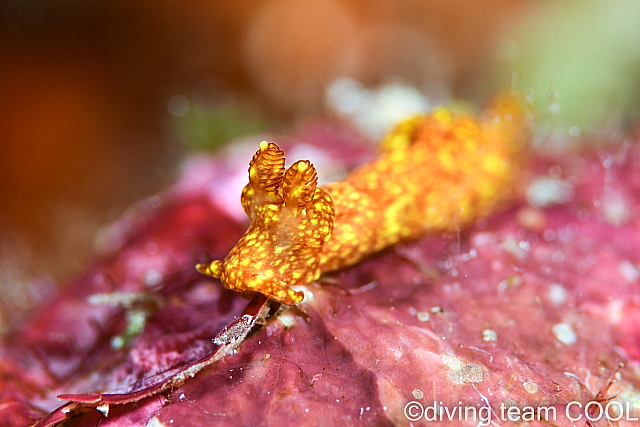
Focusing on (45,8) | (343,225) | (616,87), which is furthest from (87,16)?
(616,87)

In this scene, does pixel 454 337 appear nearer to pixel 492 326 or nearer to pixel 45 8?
pixel 492 326

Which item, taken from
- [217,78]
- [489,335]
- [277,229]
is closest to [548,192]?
[489,335]

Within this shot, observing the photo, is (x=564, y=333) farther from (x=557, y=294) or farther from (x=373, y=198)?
(x=373, y=198)

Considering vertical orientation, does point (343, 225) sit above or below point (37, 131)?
below

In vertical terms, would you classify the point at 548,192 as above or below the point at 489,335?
above

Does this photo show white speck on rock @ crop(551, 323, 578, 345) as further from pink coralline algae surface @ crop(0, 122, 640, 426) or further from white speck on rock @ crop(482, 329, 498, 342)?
white speck on rock @ crop(482, 329, 498, 342)

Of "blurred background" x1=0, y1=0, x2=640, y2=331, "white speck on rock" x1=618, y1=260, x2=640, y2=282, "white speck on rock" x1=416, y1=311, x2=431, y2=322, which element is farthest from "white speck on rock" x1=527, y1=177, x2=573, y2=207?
"white speck on rock" x1=416, y1=311, x2=431, y2=322

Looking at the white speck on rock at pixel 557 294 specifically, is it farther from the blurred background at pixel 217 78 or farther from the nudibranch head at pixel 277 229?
the blurred background at pixel 217 78
